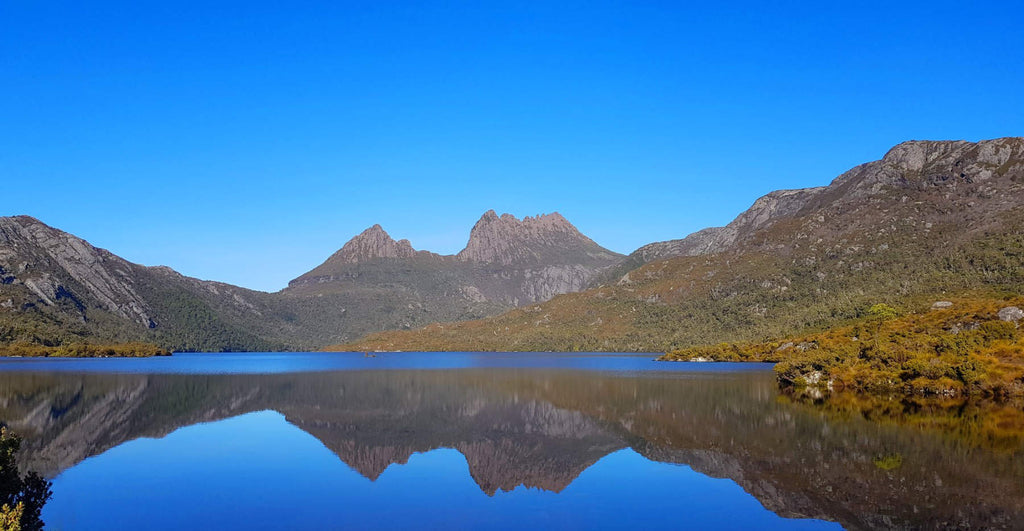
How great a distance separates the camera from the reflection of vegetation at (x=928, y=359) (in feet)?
243

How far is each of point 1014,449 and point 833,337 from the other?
83.1 metres

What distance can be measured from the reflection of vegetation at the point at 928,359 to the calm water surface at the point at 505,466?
946 inches

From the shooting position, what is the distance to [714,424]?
51.9 m

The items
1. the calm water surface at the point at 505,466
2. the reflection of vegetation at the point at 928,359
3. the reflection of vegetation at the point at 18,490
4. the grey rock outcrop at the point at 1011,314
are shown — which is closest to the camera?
the reflection of vegetation at the point at 18,490

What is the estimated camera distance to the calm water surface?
86.2 ft

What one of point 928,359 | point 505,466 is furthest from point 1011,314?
point 505,466

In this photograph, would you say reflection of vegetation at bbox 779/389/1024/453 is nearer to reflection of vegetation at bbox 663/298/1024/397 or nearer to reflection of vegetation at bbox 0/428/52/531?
reflection of vegetation at bbox 663/298/1024/397

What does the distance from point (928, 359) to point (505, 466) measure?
6735cm

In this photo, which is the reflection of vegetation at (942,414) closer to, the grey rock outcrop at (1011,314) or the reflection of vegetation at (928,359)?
the reflection of vegetation at (928,359)

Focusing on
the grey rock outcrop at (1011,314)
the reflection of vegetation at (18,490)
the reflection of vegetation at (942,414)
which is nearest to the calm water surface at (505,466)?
the reflection of vegetation at (942,414)

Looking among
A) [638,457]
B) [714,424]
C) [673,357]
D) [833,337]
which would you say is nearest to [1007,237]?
[673,357]

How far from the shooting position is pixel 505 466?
37.4 meters

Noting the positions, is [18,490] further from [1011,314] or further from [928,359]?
[1011,314]

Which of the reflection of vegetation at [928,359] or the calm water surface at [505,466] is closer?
the calm water surface at [505,466]
